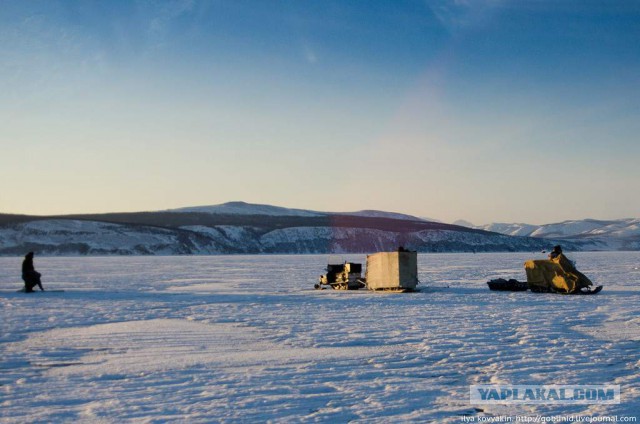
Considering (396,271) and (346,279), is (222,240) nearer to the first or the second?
(346,279)

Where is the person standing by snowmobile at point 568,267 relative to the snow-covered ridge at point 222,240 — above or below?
below

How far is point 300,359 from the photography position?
31.3 ft

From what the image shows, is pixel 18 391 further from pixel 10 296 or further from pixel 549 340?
pixel 10 296

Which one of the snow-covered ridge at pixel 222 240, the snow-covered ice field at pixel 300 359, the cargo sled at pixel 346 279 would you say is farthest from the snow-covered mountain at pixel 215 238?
the snow-covered ice field at pixel 300 359

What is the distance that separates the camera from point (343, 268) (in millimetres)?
29828

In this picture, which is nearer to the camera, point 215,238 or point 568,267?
point 568,267

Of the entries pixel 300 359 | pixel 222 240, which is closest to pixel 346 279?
pixel 300 359

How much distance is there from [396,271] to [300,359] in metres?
15.4

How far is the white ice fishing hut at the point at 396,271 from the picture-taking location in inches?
959

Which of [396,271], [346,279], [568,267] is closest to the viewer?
[568,267]

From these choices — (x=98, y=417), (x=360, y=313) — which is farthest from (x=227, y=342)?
(x=360, y=313)

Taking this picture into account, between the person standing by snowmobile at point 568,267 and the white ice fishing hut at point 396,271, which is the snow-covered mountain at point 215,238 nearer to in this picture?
the white ice fishing hut at point 396,271

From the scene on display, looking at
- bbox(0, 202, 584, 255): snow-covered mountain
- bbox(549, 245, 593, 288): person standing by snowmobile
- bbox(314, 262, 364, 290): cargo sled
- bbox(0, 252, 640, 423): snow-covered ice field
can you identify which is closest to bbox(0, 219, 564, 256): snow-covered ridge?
bbox(0, 202, 584, 255): snow-covered mountain

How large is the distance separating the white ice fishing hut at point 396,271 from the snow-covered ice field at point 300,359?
20.5 ft
